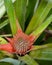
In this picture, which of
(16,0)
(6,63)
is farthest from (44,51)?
(16,0)

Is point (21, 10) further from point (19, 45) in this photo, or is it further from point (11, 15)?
point (19, 45)

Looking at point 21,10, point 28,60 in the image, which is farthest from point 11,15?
point 28,60

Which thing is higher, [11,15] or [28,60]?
[11,15]

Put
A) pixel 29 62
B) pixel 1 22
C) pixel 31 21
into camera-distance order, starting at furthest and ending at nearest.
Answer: pixel 1 22
pixel 31 21
pixel 29 62

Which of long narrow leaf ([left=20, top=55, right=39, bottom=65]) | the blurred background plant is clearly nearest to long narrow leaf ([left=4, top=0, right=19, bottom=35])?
the blurred background plant

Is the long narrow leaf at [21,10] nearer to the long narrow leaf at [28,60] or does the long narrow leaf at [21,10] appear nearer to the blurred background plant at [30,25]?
the blurred background plant at [30,25]

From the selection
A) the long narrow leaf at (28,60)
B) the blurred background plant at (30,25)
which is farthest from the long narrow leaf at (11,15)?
the long narrow leaf at (28,60)

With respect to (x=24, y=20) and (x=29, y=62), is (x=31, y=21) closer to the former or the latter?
(x=24, y=20)

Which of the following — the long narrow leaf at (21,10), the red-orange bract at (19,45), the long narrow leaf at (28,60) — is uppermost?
the long narrow leaf at (21,10)
